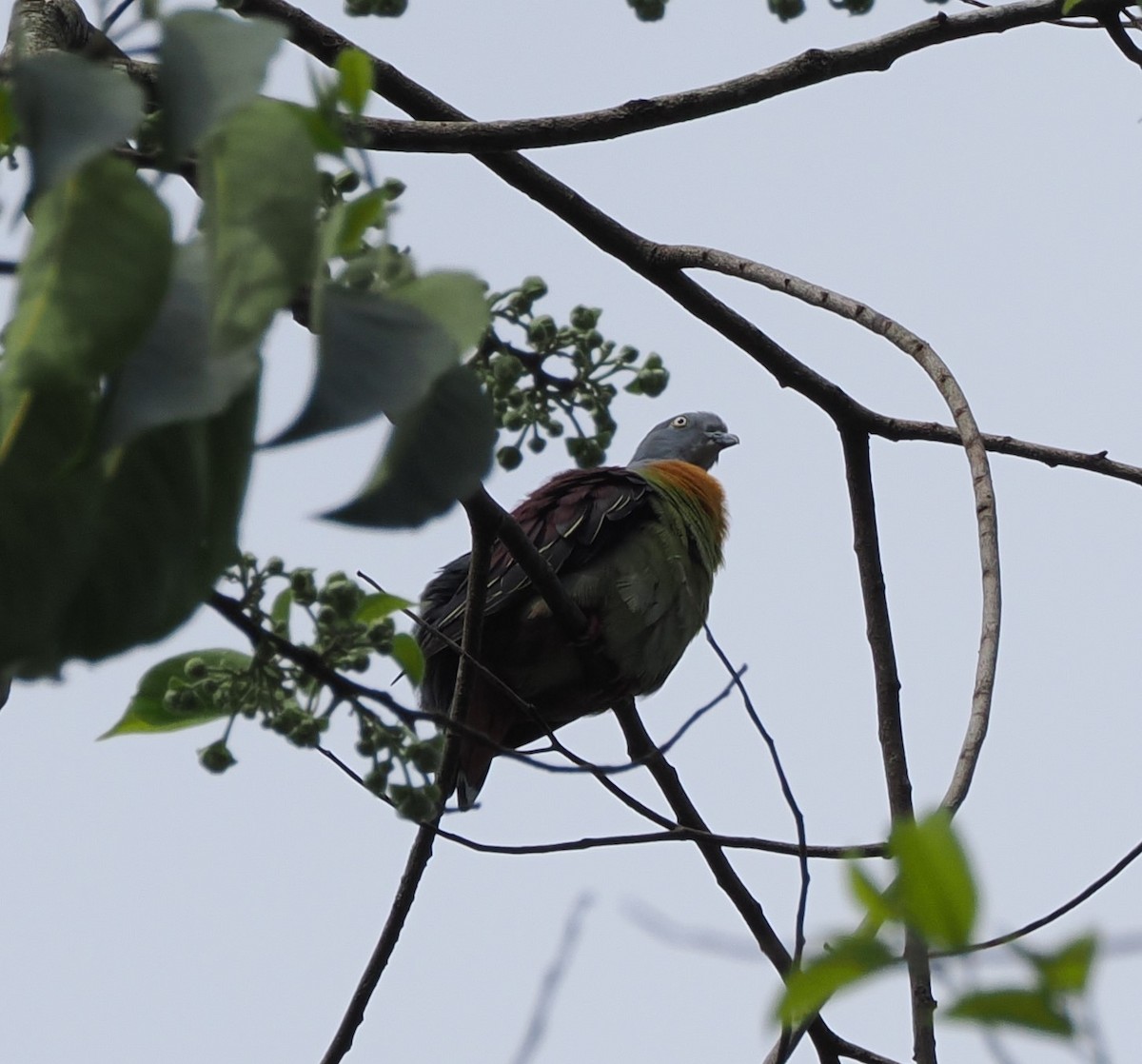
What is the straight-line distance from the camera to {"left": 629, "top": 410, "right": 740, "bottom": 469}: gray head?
6.50m

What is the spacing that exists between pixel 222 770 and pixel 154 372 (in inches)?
60.3

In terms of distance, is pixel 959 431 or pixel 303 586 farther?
pixel 959 431

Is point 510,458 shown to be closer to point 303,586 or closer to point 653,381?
point 653,381

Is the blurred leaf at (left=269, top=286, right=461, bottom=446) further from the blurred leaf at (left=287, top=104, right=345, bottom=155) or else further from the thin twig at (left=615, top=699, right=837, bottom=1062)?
the thin twig at (left=615, top=699, right=837, bottom=1062)

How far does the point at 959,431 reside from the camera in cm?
295

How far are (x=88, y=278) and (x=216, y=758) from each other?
1503mm

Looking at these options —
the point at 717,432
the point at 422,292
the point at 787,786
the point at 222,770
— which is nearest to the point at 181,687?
the point at 222,770

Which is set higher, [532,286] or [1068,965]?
[532,286]

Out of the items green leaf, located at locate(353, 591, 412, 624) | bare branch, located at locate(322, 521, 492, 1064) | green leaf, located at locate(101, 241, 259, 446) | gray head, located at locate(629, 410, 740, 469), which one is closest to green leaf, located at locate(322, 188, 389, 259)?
green leaf, located at locate(101, 241, 259, 446)

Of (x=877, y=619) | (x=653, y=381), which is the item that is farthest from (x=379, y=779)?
(x=877, y=619)

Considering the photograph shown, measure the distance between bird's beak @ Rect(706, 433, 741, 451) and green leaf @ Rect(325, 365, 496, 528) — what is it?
5.57 metres

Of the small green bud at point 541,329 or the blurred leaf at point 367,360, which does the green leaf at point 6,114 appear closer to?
the blurred leaf at point 367,360

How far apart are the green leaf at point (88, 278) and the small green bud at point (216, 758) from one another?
1454 mm

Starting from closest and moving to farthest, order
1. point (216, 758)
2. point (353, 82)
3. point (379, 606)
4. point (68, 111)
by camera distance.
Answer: point (68, 111) → point (353, 82) → point (379, 606) → point (216, 758)
